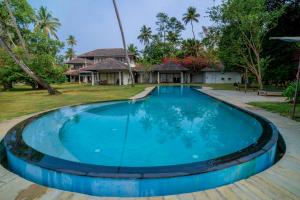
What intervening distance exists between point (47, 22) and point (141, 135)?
132ft

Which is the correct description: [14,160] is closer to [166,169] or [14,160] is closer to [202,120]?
[166,169]

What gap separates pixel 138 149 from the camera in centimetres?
636

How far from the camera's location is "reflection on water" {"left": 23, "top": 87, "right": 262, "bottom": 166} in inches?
231

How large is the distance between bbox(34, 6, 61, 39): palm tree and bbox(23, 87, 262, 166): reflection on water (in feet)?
111

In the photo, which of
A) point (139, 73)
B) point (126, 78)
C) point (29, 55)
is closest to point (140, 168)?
point (29, 55)

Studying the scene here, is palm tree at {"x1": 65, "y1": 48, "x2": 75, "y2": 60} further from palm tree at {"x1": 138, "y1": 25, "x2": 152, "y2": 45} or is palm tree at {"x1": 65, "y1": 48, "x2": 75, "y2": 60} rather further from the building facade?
palm tree at {"x1": 138, "y1": 25, "x2": 152, "y2": 45}

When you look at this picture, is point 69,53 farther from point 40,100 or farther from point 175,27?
point 40,100

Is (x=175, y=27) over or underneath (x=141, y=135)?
over

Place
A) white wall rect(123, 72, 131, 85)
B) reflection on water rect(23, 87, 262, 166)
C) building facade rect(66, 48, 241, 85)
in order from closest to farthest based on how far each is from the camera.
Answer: reflection on water rect(23, 87, 262, 166) < building facade rect(66, 48, 241, 85) < white wall rect(123, 72, 131, 85)

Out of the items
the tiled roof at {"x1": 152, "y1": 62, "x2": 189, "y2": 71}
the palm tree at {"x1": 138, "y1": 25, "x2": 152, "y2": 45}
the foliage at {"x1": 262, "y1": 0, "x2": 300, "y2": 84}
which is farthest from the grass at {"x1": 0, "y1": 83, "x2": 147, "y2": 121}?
the palm tree at {"x1": 138, "y1": 25, "x2": 152, "y2": 45}

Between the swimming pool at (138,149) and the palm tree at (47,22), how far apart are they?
3340cm

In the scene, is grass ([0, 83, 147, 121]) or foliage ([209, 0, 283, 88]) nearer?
grass ([0, 83, 147, 121])

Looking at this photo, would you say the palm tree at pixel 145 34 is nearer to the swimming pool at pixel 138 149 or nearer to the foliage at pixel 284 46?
the foliage at pixel 284 46

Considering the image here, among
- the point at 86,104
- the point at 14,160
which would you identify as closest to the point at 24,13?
the point at 86,104
